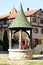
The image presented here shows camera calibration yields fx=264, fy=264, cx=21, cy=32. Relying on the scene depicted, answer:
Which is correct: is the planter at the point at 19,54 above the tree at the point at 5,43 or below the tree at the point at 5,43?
above

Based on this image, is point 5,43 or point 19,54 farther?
point 5,43

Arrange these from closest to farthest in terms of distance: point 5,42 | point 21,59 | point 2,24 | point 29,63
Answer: point 29,63 < point 21,59 < point 5,42 < point 2,24

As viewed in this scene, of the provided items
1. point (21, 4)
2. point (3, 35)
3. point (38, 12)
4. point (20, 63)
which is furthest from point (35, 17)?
point (20, 63)

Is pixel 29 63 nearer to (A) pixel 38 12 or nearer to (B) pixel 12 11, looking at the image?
(A) pixel 38 12

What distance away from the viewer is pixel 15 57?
97.3 feet

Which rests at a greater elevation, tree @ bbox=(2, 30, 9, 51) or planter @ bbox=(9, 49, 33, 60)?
planter @ bbox=(9, 49, 33, 60)

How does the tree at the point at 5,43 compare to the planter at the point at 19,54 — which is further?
the tree at the point at 5,43

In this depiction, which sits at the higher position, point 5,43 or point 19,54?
point 19,54

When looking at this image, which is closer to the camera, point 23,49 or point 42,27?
point 23,49

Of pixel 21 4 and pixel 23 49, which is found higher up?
pixel 21 4

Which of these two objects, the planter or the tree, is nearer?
the planter

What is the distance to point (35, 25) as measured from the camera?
179ft

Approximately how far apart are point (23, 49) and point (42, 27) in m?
26.8

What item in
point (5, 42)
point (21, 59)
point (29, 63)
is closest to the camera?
point (29, 63)
